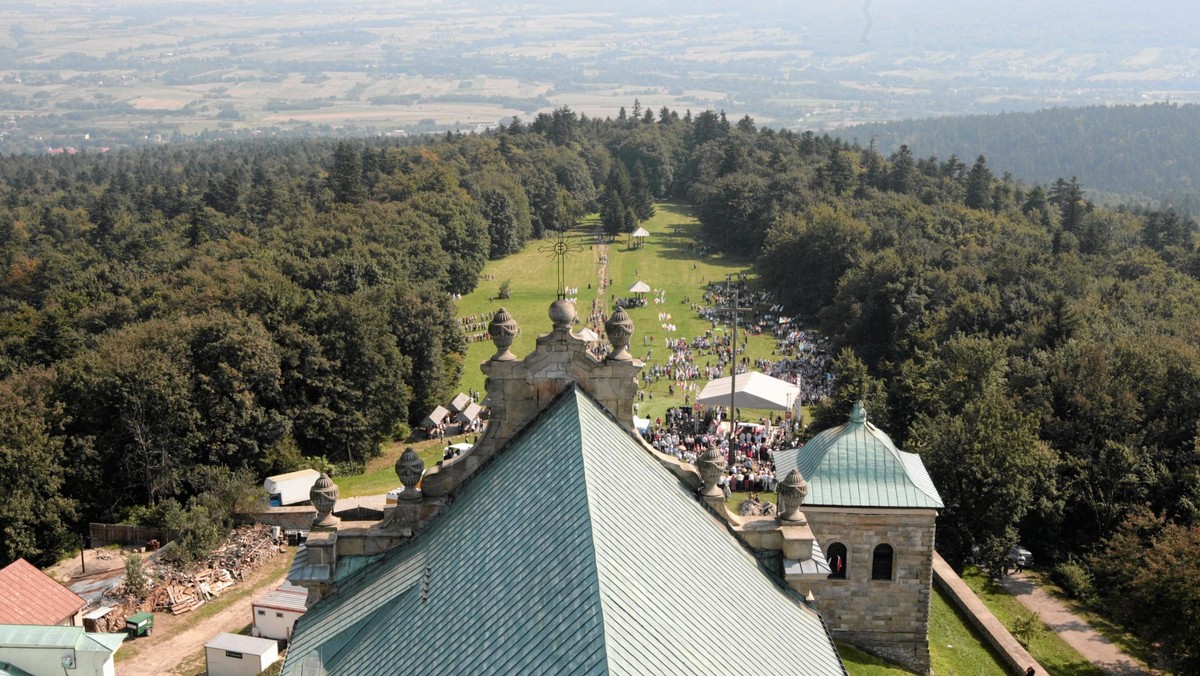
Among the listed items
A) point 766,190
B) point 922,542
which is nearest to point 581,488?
point 922,542

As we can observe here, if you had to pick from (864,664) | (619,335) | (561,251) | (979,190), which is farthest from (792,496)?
(979,190)

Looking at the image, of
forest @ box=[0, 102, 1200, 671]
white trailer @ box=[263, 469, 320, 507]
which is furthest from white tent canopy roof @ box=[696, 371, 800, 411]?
white trailer @ box=[263, 469, 320, 507]

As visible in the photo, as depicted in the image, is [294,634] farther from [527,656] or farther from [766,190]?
[766,190]

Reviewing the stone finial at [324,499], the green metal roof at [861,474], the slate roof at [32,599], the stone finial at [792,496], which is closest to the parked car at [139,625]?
the slate roof at [32,599]

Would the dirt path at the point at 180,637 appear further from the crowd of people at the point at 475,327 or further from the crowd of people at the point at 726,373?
the crowd of people at the point at 475,327

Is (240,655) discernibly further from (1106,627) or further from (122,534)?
(1106,627)

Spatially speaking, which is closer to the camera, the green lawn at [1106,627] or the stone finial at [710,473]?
A: the stone finial at [710,473]
